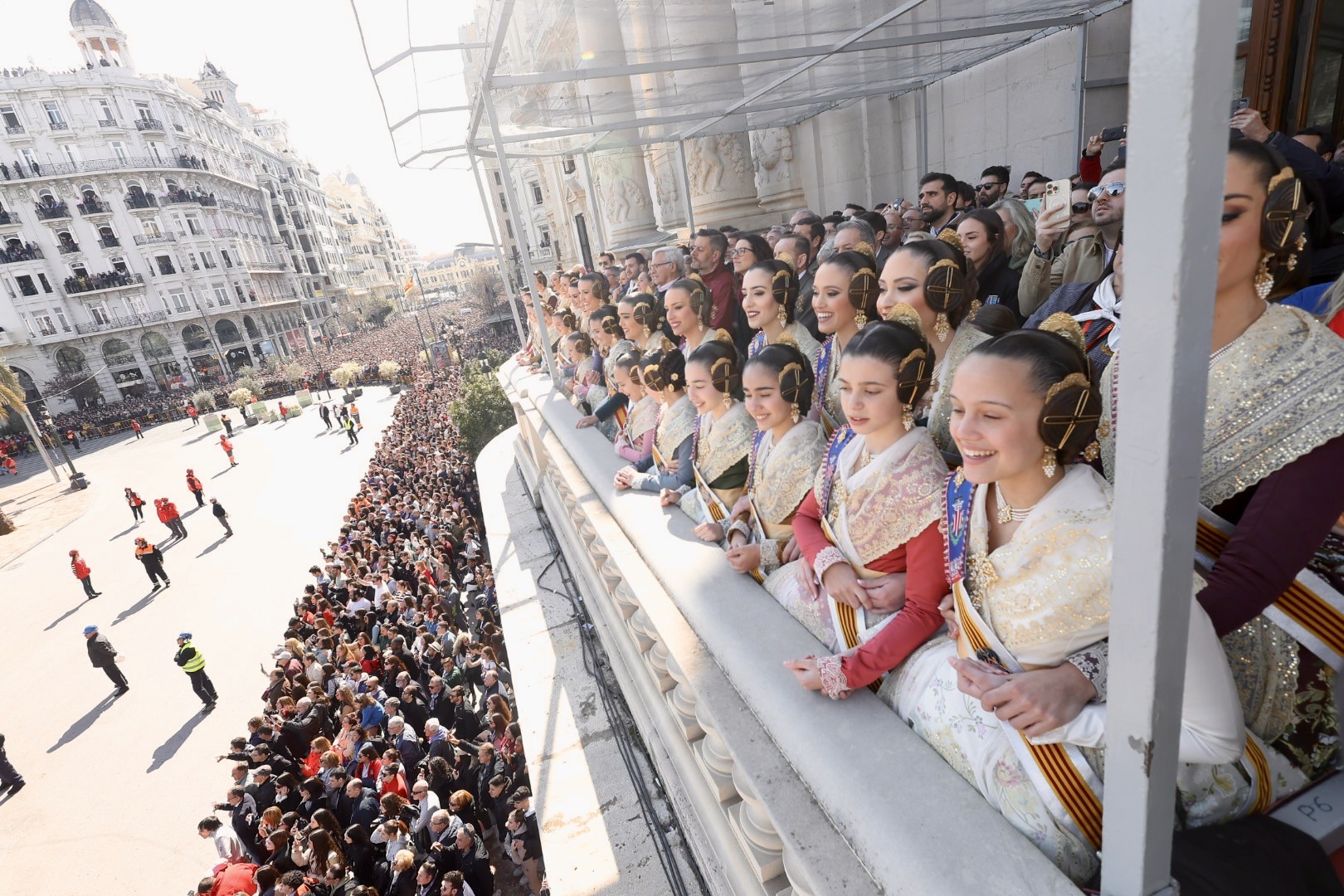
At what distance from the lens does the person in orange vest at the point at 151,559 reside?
13.6 meters

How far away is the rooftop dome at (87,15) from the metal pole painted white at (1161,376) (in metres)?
70.3

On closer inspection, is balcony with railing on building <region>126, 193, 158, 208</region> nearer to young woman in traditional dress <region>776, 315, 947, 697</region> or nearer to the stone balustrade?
the stone balustrade

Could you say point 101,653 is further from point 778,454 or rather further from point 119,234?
point 119,234

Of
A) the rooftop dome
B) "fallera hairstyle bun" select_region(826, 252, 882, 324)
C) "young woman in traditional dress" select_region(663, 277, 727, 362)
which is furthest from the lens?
the rooftop dome

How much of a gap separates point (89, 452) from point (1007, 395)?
4308cm

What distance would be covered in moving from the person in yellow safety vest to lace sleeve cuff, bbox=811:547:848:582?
10055mm

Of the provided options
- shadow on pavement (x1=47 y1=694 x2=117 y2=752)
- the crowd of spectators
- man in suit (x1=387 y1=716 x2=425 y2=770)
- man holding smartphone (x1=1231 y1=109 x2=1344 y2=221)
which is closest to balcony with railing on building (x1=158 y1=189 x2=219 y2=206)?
shadow on pavement (x1=47 y1=694 x2=117 y2=752)

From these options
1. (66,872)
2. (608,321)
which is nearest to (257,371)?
(66,872)

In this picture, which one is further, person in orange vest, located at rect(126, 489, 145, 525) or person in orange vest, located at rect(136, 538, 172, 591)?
person in orange vest, located at rect(126, 489, 145, 525)

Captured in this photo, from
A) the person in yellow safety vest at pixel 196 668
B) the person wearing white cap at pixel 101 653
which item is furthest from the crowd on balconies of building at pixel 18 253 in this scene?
the person in yellow safety vest at pixel 196 668

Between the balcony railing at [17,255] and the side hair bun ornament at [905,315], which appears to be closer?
the side hair bun ornament at [905,315]

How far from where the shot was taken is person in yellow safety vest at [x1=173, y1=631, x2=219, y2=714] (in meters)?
8.91

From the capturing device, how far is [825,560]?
7.16ft

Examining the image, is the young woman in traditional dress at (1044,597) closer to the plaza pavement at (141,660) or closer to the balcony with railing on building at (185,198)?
the plaza pavement at (141,660)
